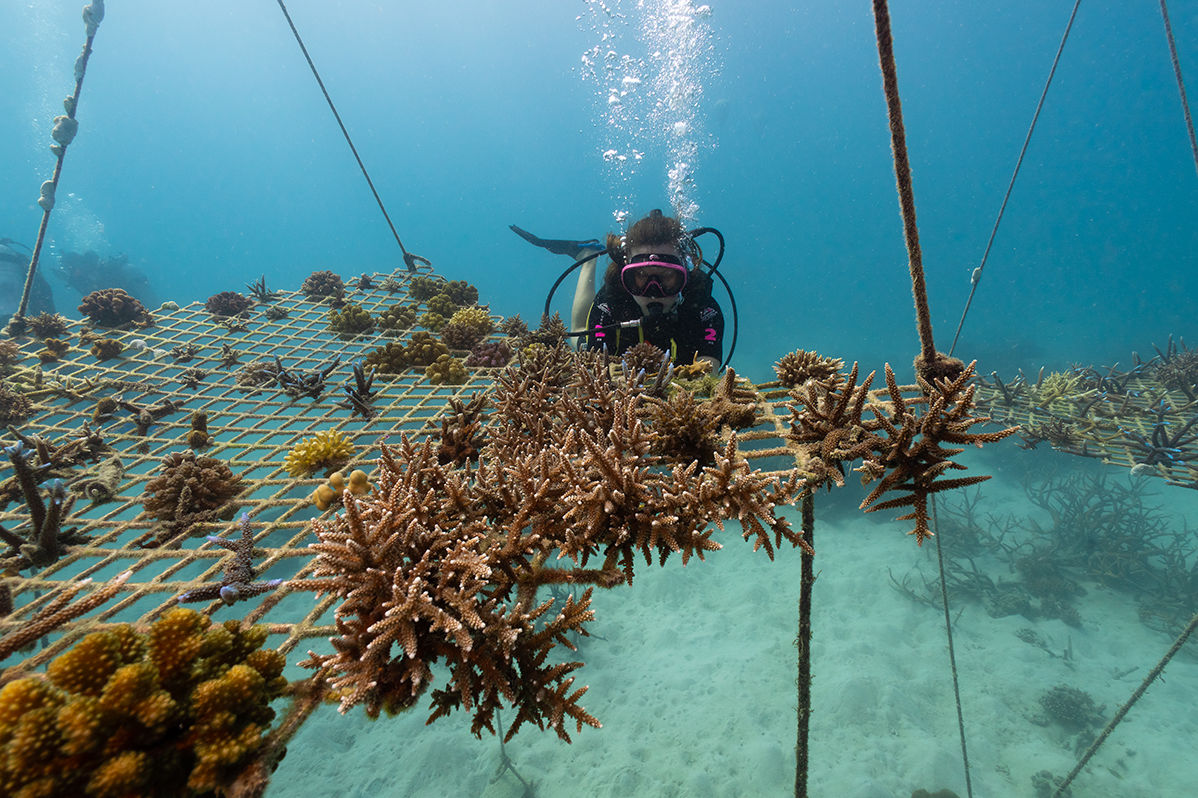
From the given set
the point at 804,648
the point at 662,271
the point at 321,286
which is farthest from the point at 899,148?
the point at 321,286

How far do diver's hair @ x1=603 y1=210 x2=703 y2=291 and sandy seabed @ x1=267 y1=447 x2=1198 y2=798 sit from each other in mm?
7084

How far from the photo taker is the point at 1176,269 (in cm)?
8106

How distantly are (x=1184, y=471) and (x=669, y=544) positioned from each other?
8246mm

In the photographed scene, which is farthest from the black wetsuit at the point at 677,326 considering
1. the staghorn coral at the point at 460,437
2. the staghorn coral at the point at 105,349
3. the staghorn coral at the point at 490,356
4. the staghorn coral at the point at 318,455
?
the staghorn coral at the point at 105,349

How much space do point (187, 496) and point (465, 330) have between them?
176 inches

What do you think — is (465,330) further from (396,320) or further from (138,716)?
(138,716)

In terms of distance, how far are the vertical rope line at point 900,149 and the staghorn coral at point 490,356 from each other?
17.2 feet

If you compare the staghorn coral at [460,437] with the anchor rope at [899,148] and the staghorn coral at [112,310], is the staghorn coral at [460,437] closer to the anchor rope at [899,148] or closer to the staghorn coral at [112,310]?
the anchor rope at [899,148]

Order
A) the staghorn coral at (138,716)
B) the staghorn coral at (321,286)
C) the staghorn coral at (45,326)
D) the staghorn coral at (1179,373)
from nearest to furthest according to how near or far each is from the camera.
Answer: the staghorn coral at (138,716) < the staghorn coral at (45,326) < the staghorn coral at (321,286) < the staghorn coral at (1179,373)

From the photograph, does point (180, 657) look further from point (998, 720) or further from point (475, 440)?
point (998, 720)

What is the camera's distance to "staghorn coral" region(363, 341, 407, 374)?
22.0 ft

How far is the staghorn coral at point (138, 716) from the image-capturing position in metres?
1.39

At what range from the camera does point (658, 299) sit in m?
6.36

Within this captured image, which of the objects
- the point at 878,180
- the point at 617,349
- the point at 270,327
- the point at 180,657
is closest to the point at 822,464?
the point at 180,657
